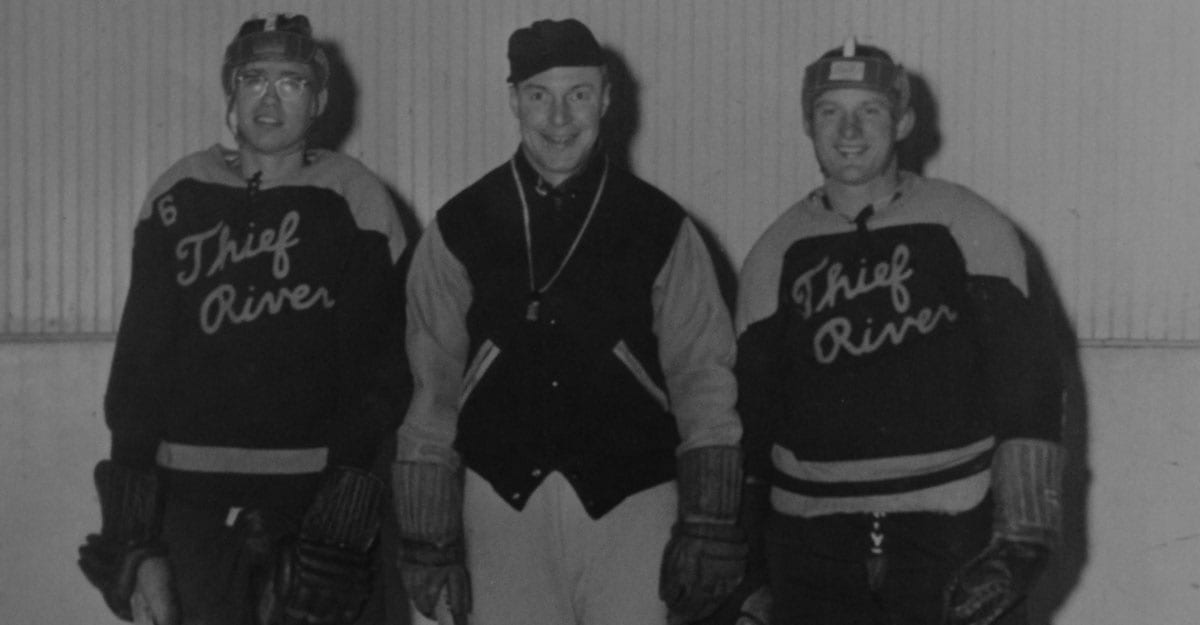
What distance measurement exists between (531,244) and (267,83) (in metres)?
0.70

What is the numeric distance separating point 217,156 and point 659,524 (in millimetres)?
1230

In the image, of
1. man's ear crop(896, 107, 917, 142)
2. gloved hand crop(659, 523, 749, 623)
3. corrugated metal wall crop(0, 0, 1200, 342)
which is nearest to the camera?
gloved hand crop(659, 523, 749, 623)

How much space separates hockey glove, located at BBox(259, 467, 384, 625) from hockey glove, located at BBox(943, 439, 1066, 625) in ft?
3.72

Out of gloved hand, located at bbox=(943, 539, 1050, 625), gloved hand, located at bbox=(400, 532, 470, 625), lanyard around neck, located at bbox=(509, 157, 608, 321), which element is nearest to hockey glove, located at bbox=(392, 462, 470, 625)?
gloved hand, located at bbox=(400, 532, 470, 625)

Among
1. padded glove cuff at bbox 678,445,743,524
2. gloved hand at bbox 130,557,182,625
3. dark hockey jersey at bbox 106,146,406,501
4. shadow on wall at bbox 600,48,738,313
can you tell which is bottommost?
gloved hand at bbox 130,557,182,625

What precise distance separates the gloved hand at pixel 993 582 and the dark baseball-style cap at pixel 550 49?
1174mm

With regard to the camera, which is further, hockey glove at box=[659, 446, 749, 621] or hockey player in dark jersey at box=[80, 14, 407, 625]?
hockey player in dark jersey at box=[80, 14, 407, 625]

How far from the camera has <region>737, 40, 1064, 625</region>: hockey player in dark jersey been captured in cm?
311

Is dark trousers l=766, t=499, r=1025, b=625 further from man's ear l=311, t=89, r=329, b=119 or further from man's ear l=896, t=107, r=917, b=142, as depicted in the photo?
man's ear l=311, t=89, r=329, b=119

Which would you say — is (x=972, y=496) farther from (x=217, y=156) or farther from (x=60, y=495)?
(x=60, y=495)

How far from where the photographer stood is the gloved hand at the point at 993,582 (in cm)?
303

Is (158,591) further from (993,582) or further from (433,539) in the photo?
(993,582)

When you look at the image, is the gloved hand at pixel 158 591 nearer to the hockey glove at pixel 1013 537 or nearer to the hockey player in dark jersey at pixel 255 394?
the hockey player in dark jersey at pixel 255 394

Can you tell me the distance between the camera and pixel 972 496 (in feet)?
10.4
